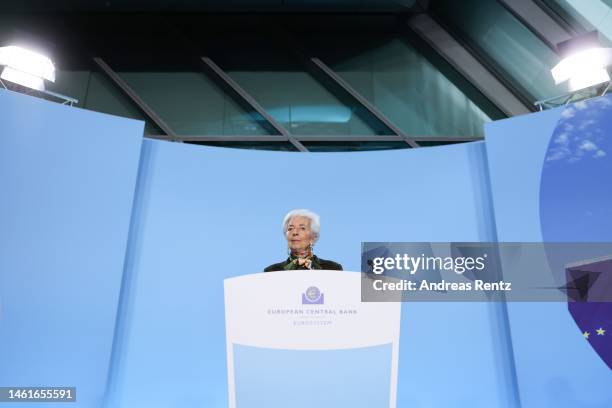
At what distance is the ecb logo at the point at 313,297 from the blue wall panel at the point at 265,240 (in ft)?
0.96

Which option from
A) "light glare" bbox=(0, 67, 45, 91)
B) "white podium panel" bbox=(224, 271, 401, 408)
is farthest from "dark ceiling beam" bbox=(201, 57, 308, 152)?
"white podium panel" bbox=(224, 271, 401, 408)

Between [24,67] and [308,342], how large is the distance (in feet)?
10.2

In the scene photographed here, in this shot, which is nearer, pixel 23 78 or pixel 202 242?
pixel 202 242

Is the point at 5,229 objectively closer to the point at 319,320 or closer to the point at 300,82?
the point at 319,320

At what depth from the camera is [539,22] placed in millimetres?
4672

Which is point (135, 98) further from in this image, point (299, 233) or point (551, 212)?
point (551, 212)

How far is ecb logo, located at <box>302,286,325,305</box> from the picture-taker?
3182 mm

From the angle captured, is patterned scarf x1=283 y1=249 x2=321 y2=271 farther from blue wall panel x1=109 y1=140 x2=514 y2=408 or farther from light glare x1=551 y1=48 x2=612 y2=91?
light glare x1=551 y1=48 x2=612 y2=91

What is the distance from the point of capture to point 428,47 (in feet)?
18.8

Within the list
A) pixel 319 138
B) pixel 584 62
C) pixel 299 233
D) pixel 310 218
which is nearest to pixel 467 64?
pixel 584 62

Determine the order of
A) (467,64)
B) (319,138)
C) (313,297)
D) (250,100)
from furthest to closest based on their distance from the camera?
(467,64), (250,100), (319,138), (313,297)

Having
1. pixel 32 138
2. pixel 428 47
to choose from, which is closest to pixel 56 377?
pixel 32 138

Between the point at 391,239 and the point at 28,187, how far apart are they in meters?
2.60

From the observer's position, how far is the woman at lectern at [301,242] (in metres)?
3.32
